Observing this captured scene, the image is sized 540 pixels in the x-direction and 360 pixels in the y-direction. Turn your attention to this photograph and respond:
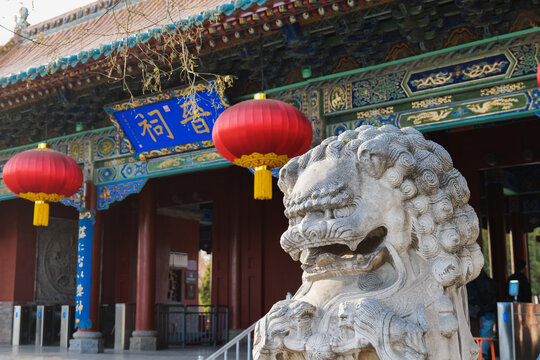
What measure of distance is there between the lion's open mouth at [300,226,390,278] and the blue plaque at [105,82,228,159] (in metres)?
4.80

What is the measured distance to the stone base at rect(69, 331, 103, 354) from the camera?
8.31 m

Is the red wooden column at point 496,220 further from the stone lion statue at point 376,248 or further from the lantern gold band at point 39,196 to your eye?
the stone lion statue at point 376,248

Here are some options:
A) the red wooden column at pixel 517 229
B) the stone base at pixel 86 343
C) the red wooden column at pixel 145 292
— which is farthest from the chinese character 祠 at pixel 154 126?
the red wooden column at pixel 517 229

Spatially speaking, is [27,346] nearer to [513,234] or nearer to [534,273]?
[513,234]

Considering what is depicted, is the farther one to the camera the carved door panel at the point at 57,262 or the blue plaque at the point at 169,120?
the carved door panel at the point at 57,262

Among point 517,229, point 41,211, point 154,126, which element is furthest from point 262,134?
point 517,229

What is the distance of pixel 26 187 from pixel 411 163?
5876 mm

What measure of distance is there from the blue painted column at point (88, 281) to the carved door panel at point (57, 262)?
3.02 meters

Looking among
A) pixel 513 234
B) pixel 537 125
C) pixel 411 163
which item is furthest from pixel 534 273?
pixel 411 163

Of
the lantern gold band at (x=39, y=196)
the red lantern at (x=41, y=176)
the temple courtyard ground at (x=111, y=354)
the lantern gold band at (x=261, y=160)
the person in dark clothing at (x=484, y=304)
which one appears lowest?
the temple courtyard ground at (x=111, y=354)

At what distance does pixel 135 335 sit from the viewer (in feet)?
28.8

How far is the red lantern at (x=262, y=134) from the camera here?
5.39 metres

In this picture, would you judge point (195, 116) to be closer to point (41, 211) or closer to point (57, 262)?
point (41, 211)

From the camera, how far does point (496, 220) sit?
413 inches
